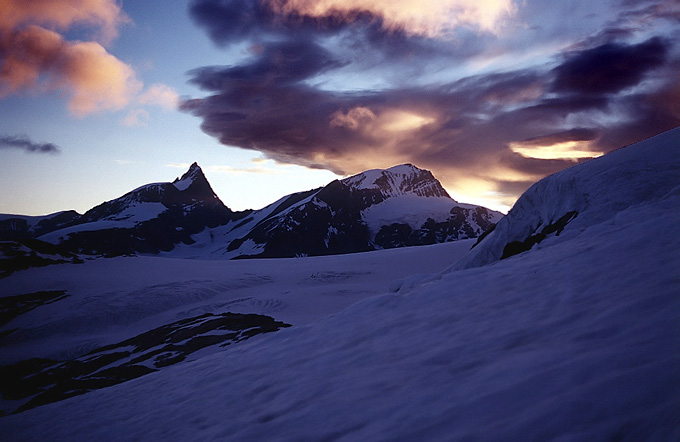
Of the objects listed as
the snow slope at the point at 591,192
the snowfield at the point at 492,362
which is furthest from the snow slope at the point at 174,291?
the snowfield at the point at 492,362

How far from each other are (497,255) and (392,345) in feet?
33.0

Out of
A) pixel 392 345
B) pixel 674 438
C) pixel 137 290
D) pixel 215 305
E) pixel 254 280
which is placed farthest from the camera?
A: pixel 254 280

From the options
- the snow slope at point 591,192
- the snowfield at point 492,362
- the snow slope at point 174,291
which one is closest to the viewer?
→ the snowfield at point 492,362

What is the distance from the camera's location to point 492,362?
3785 millimetres

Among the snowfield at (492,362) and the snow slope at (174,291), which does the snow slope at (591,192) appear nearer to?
the snowfield at (492,362)

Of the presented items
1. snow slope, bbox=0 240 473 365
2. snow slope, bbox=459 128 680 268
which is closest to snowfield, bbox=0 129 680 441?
snow slope, bbox=459 128 680 268

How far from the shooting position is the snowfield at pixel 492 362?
2.70m

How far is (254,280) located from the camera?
3359cm

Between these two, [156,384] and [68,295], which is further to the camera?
[68,295]

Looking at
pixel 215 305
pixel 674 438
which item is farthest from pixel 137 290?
pixel 674 438

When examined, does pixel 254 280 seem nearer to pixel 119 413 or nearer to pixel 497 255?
pixel 497 255

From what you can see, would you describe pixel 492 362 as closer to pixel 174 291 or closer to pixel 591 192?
pixel 591 192

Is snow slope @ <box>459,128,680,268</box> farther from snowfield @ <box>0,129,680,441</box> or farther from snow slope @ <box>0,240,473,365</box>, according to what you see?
snow slope @ <box>0,240,473,365</box>

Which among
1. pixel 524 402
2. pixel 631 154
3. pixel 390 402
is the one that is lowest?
pixel 390 402
